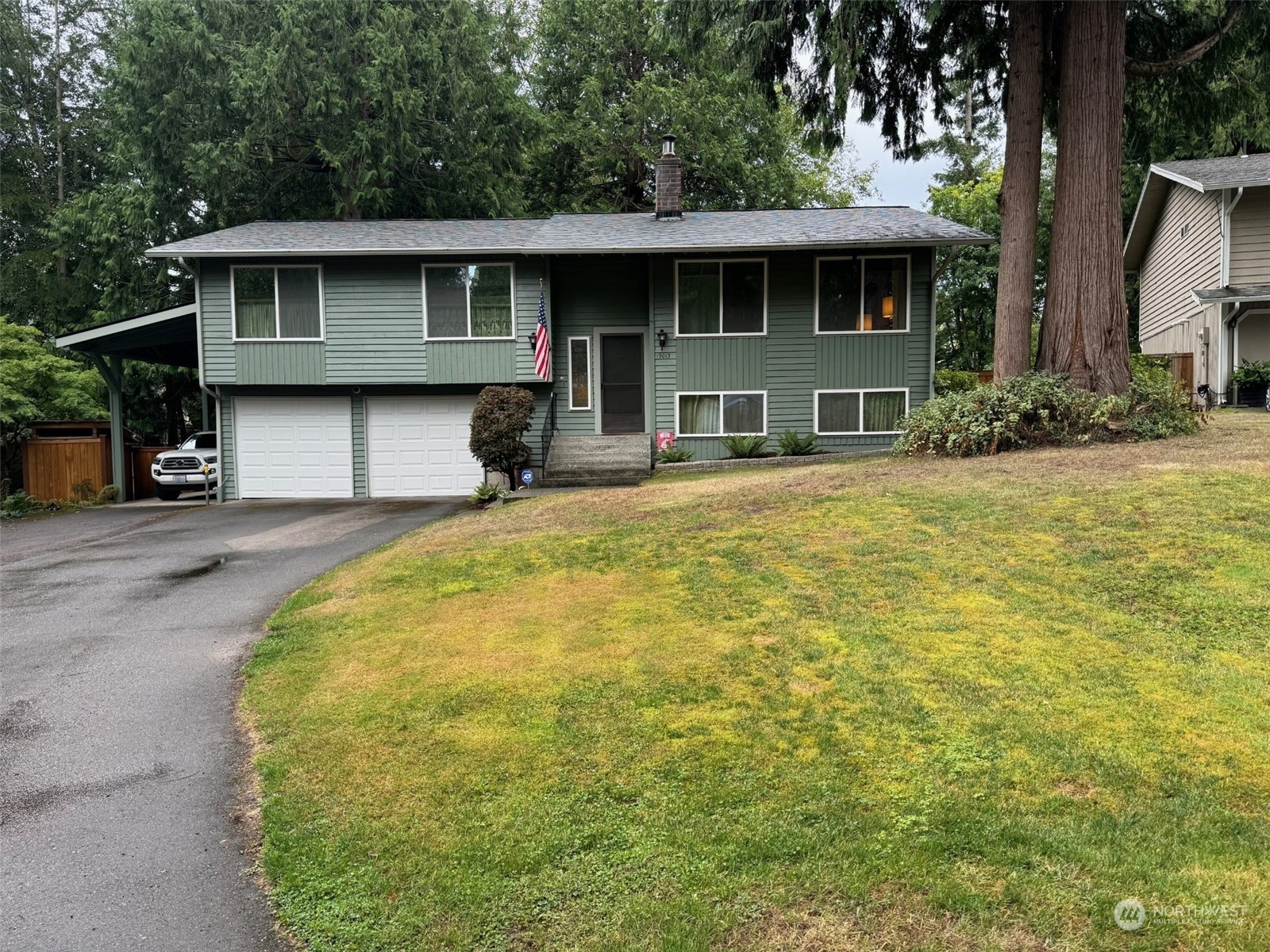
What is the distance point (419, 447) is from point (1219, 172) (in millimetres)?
19532

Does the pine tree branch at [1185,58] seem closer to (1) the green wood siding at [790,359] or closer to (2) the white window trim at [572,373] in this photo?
(1) the green wood siding at [790,359]

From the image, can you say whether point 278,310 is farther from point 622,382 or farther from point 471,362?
point 622,382

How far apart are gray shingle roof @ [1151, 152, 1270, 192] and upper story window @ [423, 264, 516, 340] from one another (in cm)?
1551

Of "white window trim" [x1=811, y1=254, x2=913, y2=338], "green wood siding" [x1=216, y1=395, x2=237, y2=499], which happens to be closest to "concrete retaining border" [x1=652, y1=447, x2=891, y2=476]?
"white window trim" [x1=811, y1=254, x2=913, y2=338]

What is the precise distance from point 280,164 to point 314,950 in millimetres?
26115

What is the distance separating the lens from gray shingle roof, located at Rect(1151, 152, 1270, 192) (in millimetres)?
18047

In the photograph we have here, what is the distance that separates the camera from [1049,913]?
8.57ft

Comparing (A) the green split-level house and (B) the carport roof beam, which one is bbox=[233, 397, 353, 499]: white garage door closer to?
(A) the green split-level house

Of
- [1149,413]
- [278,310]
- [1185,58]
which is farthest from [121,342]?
[1185,58]

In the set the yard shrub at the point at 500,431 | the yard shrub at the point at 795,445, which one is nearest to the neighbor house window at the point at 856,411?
the yard shrub at the point at 795,445

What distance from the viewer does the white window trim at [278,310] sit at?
57.0 feet

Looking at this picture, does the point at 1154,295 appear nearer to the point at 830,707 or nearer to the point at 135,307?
the point at 830,707

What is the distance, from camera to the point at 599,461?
1644 centimetres

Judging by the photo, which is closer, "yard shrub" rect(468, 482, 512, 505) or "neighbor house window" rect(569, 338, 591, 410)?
"yard shrub" rect(468, 482, 512, 505)
